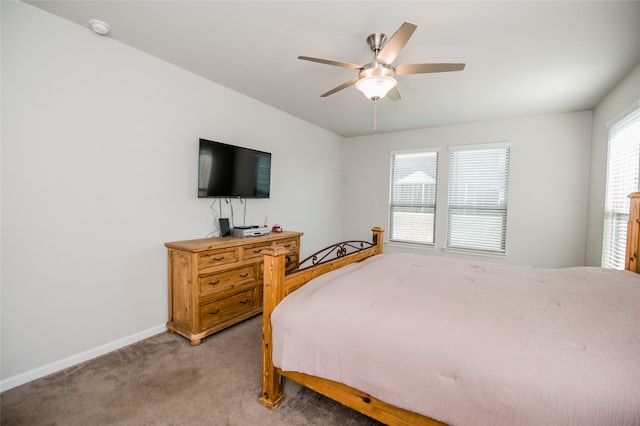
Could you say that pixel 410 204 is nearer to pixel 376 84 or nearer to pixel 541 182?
pixel 541 182

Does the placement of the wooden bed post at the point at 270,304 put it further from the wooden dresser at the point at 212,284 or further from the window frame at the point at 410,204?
the window frame at the point at 410,204

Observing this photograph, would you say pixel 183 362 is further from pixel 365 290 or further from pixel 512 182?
pixel 512 182

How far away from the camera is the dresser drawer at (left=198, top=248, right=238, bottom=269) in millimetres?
2471

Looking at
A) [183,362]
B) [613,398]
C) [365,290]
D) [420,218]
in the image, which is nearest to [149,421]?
[183,362]

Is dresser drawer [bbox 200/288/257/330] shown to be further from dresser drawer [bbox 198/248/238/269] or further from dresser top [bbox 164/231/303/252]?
dresser top [bbox 164/231/303/252]

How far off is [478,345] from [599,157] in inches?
144

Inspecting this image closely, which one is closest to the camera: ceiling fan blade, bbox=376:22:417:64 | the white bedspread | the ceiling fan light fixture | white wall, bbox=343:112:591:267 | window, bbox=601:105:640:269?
the white bedspread

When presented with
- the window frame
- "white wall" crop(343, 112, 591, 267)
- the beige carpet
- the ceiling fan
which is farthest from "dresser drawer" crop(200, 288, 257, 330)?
"white wall" crop(343, 112, 591, 267)

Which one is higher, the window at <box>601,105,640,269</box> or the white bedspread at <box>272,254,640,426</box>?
the window at <box>601,105,640,269</box>

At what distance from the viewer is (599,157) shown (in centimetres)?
333

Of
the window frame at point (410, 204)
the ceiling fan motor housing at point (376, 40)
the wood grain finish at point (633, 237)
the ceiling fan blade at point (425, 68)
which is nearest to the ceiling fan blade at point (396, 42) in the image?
the ceiling fan blade at point (425, 68)

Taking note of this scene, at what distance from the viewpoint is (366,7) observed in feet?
5.95

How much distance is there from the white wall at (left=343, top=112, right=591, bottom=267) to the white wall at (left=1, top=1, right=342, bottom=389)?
3597 millimetres

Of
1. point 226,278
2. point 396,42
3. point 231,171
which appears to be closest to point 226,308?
point 226,278
